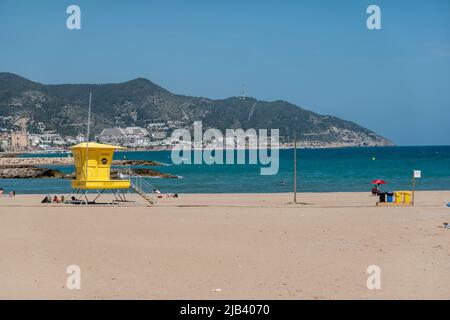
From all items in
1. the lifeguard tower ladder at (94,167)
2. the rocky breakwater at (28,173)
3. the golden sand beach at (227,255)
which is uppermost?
the lifeguard tower ladder at (94,167)

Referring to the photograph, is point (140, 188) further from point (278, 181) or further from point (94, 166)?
point (278, 181)

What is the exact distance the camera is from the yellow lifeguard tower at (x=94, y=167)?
27.6 meters

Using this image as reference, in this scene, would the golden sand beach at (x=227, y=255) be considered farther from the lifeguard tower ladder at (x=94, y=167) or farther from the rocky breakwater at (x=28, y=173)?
the rocky breakwater at (x=28, y=173)

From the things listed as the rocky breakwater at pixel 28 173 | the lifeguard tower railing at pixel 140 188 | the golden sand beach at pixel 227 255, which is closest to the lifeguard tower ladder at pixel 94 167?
the lifeguard tower railing at pixel 140 188

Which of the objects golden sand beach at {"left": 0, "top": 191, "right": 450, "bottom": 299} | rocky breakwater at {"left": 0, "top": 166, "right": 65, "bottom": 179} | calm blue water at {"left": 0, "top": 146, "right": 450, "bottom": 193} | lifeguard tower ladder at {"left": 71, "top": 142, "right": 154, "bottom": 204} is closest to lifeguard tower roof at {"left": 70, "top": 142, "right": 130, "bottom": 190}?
lifeguard tower ladder at {"left": 71, "top": 142, "right": 154, "bottom": 204}

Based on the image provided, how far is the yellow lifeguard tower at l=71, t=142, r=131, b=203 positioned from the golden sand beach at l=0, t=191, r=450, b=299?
610 cm

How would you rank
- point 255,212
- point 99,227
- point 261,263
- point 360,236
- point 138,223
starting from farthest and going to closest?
point 255,212 → point 138,223 → point 99,227 → point 360,236 → point 261,263

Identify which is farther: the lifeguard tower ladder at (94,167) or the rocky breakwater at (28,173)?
the rocky breakwater at (28,173)

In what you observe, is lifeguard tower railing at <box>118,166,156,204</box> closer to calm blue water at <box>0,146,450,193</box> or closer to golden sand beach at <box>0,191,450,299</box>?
calm blue water at <box>0,146,450,193</box>

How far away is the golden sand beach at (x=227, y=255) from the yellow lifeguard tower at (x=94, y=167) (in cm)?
610
